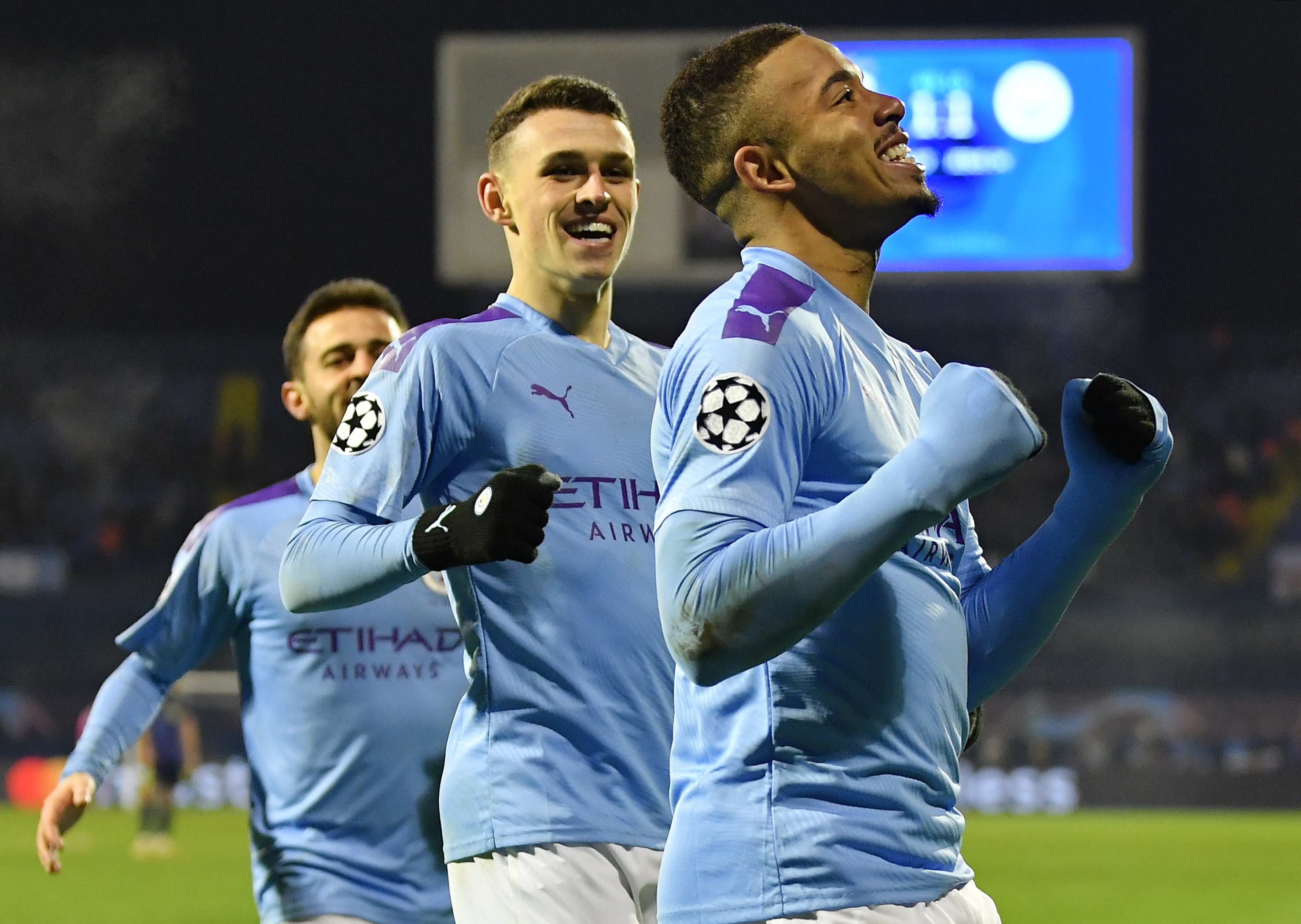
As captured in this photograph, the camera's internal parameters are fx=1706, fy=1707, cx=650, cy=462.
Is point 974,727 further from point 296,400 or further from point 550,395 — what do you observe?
point 296,400

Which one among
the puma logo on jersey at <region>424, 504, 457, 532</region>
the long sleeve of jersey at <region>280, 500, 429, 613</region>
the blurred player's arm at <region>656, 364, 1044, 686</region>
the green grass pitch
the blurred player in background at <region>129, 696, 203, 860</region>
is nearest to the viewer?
the blurred player's arm at <region>656, 364, 1044, 686</region>

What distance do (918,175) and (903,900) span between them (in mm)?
881

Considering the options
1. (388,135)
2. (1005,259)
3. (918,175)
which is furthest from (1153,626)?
(918,175)

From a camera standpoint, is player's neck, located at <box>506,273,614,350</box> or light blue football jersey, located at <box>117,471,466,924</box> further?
light blue football jersey, located at <box>117,471,466,924</box>

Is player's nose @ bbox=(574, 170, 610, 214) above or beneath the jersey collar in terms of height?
above

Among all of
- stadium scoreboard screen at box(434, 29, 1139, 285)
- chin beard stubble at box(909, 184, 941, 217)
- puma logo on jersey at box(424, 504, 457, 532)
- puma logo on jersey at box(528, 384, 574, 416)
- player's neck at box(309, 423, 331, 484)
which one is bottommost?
puma logo on jersey at box(424, 504, 457, 532)

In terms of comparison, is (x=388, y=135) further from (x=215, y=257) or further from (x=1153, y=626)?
(x=1153, y=626)

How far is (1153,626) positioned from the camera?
18.0m

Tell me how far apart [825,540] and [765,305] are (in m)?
0.34

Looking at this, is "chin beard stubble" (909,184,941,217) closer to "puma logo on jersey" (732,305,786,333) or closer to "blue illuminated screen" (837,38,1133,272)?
"puma logo on jersey" (732,305,786,333)

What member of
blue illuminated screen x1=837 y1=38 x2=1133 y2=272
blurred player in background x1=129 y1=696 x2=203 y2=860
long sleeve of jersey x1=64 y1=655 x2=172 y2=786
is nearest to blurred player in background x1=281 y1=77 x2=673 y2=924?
long sleeve of jersey x1=64 y1=655 x2=172 y2=786

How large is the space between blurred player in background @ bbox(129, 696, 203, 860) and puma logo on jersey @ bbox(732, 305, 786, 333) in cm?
1266

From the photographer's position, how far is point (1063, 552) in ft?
7.47

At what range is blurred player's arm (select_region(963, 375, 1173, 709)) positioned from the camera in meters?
2.19
